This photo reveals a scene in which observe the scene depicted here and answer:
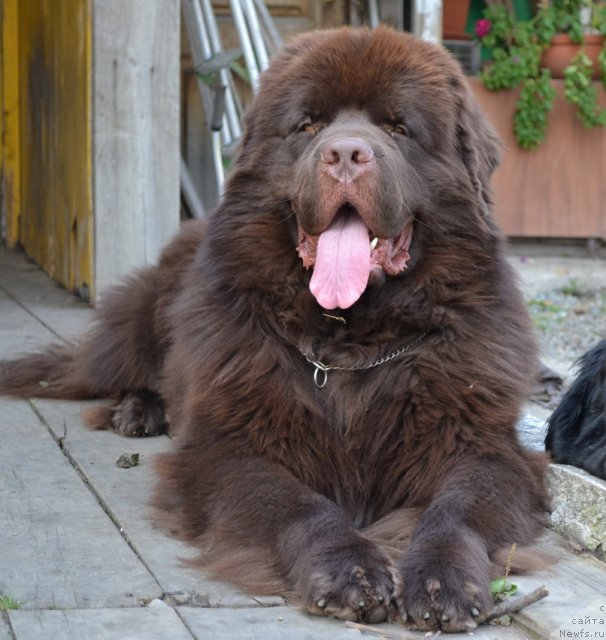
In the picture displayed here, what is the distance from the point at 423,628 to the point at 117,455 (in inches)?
62.5

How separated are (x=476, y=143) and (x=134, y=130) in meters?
2.69

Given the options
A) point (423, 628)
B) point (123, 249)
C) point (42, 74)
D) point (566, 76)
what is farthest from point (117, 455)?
point (566, 76)

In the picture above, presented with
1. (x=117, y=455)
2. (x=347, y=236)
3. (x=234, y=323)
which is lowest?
(x=117, y=455)

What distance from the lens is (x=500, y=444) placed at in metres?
3.08

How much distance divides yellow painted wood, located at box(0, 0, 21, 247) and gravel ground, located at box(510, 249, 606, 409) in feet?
10.7

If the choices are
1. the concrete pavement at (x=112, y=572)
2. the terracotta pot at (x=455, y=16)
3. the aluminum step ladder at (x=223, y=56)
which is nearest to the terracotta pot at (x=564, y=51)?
the terracotta pot at (x=455, y=16)

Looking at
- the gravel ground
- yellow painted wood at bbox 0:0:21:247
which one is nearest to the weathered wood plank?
the gravel ground

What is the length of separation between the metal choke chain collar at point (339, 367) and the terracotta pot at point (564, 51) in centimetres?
513

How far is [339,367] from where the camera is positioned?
10.5 feet

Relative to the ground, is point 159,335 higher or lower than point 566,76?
lower

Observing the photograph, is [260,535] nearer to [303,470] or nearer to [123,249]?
[303,470]

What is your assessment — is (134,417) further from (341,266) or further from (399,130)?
(399,130)

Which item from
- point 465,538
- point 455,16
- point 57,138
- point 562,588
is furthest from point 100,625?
point 455,16

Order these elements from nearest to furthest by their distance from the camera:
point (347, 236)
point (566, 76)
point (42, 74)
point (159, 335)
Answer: point (347, 236) < point (159, 335) < point (42, 74) < point (566, 76)
